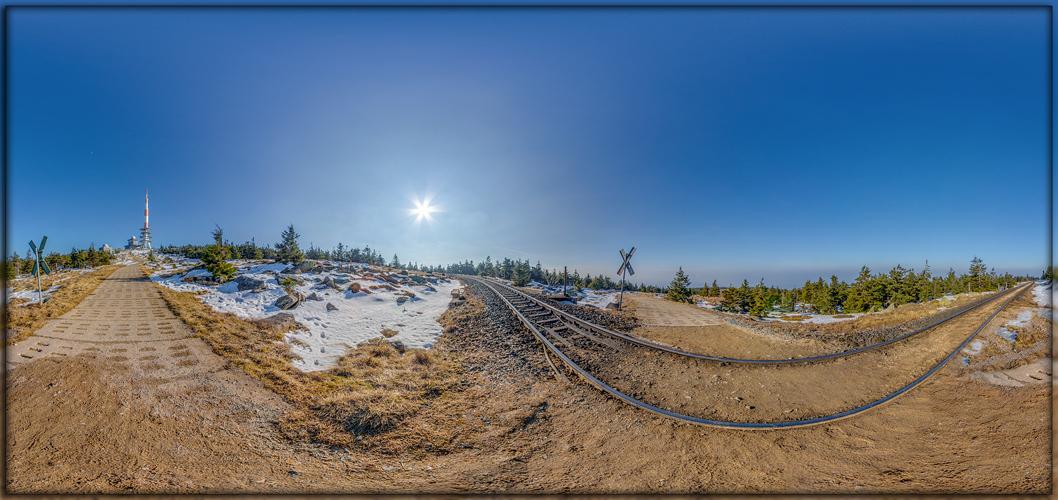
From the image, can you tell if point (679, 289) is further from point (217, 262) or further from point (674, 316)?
point (217, 262)

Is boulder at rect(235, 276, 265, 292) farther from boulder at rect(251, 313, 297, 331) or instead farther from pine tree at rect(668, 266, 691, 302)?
pine tree at rect(668, 266, 691, 302)

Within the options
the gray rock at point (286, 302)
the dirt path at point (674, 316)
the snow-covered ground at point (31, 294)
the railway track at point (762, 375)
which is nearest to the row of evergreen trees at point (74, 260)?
the snow-covered ground at point (31, 294)

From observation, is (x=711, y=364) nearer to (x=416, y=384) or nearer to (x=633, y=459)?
(x=633, y=459)

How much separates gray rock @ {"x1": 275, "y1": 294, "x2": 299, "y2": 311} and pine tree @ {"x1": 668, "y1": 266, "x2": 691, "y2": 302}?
13816 millimetres

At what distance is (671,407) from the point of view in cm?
364

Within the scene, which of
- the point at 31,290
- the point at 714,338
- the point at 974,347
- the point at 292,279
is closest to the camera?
the point at 974,347

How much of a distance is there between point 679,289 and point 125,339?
641 inches

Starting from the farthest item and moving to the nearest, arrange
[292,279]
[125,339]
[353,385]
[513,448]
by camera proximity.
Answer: [292,279] < [125,339] < [353,385] < [513,448]

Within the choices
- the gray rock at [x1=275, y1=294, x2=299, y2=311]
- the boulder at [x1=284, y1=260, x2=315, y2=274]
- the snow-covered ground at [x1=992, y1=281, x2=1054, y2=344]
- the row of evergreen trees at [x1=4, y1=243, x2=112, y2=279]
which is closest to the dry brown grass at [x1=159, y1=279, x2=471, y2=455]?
the gray rock at [x1=275, y1=294, x2=299, y2=311]

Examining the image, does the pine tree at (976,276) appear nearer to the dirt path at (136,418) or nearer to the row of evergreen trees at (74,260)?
the dirt path at (136,418)

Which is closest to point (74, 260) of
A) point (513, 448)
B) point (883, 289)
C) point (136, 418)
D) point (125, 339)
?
point (125, 339)

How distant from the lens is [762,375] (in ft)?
14.9

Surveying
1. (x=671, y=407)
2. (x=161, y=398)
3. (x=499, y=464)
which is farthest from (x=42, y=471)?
(x=671, y=407)

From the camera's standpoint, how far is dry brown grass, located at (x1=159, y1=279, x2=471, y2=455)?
3000 mm
